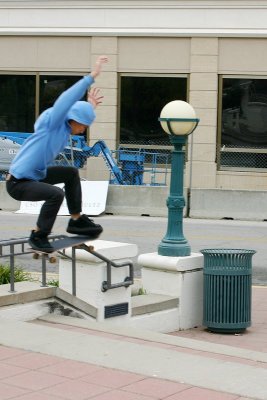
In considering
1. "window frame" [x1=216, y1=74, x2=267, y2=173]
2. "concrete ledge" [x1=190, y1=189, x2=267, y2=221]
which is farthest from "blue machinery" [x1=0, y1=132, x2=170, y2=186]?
"concrete ledge" [x1=190, y1=189, x2=267, y2=221]

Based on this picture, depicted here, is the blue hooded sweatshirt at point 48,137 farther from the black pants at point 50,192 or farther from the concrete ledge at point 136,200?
the concrete ledge at point 136,200

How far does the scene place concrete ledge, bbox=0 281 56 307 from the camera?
8.10m

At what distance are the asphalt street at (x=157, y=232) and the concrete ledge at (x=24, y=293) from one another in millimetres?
4363

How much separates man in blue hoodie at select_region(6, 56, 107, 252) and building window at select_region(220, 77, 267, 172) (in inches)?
777

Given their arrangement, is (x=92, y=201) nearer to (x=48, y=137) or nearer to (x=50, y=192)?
(x=50, y=192)

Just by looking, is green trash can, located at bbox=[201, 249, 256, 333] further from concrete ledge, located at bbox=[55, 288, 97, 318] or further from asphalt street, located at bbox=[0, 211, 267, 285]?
asphalt street, located at bbox=[0, 211, 267, 285]

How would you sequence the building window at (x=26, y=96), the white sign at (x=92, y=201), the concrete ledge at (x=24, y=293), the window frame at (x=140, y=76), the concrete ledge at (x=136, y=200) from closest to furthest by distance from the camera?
the concrete ledge at (x=24, y=293) < the white sign at (x=92, y=201) < the concrete ledge at (x=136, y=200) < the window frame at (x=140, y=76) < the building window at (x=26, y=96)

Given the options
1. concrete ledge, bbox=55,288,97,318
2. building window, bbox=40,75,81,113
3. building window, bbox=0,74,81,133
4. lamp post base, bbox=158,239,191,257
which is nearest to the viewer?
concrete ledge, bbox=55,288,97,318

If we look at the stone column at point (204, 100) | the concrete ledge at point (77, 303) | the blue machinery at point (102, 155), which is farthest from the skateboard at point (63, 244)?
the stone column at point (204, 100)

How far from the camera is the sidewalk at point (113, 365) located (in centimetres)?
580

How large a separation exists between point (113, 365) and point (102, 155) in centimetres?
1894

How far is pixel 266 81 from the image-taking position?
27.1 meters

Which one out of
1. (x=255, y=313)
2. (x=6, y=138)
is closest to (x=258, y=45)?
(x=6, y=138)

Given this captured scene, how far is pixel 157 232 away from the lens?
17672 mm
